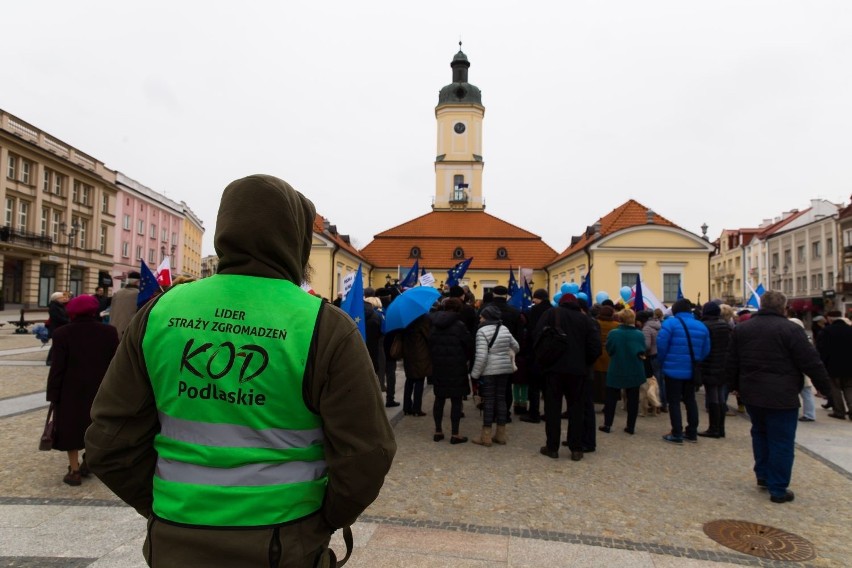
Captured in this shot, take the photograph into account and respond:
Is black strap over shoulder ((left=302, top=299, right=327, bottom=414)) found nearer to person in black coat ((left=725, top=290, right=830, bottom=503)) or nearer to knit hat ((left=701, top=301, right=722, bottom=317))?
person in black coat ((left=725, top=290, right=830, bottom=503))

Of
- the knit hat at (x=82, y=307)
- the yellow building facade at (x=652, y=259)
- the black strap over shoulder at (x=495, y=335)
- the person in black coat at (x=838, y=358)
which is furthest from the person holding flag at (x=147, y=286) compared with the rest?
the yellow building facade at (x=652, y=259)

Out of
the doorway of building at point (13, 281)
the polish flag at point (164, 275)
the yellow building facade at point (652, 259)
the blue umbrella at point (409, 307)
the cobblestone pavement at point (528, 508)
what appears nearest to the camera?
the cobblestone pavement at point (528, 508)

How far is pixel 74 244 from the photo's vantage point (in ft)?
141

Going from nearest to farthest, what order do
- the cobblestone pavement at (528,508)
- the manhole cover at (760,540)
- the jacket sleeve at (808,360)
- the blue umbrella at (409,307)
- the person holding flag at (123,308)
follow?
the cobblestone pavement at (528,508) < the manhole cover at (760,540) < the jacket sleeve at (808,360) < the blue umbrella at (409,307) < the person holding flag at (123,308)

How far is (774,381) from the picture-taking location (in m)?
5.23

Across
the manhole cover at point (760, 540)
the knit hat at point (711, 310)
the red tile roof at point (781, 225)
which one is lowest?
the manhole cover at point (760, 540)

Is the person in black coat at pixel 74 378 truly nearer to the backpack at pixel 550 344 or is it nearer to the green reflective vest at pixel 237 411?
the green reflective vest at pixel 237 411

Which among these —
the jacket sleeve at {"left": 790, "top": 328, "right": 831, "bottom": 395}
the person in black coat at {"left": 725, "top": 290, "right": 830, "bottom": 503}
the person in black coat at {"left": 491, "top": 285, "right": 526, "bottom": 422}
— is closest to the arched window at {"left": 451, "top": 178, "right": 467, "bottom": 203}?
the person in black coat at {"left": 491, "top": 285, "right": 526, "bottom": 422}

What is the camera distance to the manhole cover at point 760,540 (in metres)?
4.06

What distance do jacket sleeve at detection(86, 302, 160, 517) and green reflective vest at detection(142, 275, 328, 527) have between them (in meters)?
0.08

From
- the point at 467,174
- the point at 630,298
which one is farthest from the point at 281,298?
the point at 467,174

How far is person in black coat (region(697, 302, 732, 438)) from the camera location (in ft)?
26.1

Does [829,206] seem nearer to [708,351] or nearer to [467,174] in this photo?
[467,174]

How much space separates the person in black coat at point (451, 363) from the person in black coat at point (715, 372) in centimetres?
366
